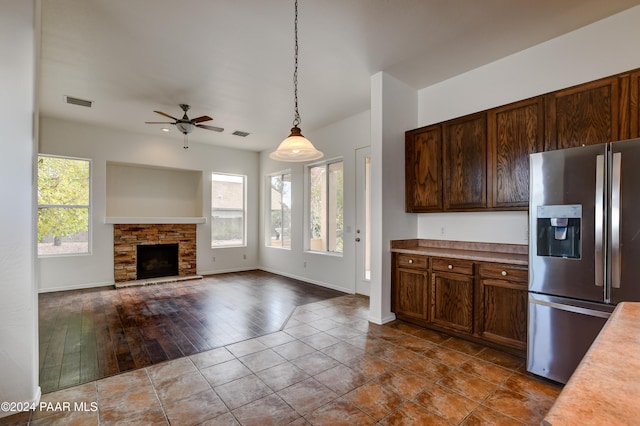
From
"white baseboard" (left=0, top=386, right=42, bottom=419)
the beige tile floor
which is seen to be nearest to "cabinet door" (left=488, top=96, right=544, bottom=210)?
the beige tile floor

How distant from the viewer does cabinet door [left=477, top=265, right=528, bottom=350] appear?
2.73 meters

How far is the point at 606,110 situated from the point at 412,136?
6.18ft

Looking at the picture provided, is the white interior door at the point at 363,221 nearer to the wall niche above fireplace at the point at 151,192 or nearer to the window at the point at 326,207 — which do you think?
the window at the point at 326,207

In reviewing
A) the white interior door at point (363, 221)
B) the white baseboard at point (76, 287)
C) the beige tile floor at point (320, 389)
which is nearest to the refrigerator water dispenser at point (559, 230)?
the beige tile floor at point (320, 389)

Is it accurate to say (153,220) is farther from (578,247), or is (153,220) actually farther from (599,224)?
(599,224)

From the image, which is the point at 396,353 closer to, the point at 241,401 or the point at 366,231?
the point at 241,401

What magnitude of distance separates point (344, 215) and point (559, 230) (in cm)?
343

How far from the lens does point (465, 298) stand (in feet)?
10.3

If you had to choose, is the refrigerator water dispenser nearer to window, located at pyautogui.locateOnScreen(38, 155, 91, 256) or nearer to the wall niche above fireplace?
the wall niche above fireplace

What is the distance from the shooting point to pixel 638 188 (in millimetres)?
2027

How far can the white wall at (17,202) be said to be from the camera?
6.54 ft

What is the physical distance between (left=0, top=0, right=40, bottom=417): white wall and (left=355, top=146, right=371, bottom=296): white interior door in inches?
160

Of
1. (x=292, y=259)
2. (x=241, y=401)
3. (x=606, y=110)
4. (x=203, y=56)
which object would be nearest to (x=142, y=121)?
(x=203, y=56)

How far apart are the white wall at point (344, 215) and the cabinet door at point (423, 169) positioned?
1229 millimetres
